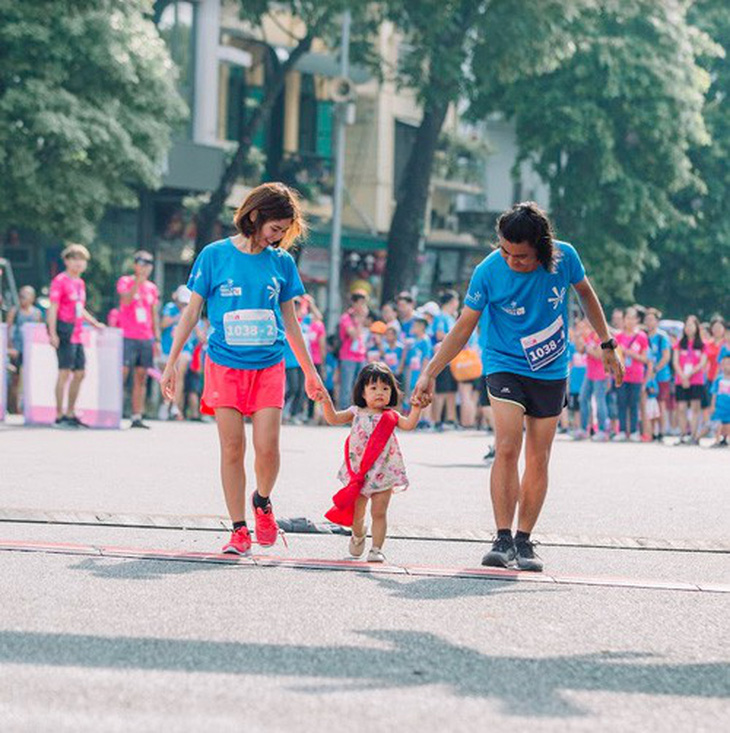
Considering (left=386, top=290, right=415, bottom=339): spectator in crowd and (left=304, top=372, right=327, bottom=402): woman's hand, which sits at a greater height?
(left=386, top=290, right=415, bottom=339): spectator in crowd

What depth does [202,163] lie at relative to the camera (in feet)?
125

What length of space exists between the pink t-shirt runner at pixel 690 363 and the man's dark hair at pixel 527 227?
1935 cm

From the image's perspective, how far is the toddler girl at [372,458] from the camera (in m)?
9.52

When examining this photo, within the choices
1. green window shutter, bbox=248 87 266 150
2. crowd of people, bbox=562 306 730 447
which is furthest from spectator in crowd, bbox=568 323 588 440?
green window shutter, bbox=248 87 266 150

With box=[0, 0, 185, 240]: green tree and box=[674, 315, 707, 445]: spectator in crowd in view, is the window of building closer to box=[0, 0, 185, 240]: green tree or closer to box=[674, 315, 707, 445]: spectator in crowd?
box=[0, 0, 185, 240]: green tree

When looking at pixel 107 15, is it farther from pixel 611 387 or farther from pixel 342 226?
pixel 342 226

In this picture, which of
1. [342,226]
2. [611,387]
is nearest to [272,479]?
[611,387]

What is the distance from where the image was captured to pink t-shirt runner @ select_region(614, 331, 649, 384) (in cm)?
2633

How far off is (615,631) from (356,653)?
1.16 metres

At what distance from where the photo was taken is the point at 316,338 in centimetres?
2698

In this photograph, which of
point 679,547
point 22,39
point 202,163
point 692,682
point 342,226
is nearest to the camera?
point 692,682

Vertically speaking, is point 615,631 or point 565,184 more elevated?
point 565,184

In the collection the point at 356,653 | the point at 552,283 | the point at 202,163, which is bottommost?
the point at 356,653

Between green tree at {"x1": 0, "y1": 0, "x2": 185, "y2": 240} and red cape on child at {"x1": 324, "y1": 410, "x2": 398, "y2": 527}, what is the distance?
66.1 ft
